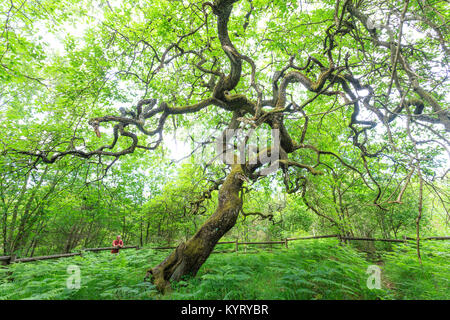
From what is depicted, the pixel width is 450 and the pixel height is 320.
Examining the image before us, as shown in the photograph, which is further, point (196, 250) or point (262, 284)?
point (196, 250)

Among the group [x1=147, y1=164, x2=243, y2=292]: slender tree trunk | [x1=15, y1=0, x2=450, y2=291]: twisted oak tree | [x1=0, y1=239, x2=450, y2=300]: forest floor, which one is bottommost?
[x1=0, y1=239, x2=450, y2=300]: forest floor

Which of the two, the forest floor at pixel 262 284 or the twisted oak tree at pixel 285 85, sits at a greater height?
the twisted oak tree at pixel 285 85

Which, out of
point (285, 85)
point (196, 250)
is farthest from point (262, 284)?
point (285, 85)

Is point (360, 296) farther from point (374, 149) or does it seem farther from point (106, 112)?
point (106, 112)

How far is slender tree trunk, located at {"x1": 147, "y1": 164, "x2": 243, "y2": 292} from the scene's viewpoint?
4078 mm

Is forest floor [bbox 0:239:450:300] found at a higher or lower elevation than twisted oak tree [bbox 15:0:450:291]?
lower

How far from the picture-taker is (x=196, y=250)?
4.23 m

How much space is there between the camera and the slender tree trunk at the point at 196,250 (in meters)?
4.08

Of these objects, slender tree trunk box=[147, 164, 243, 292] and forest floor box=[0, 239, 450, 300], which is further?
slender tree trunk box=[147, 164, 243, 292]

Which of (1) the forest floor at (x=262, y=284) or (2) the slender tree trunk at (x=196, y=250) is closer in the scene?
(1) the forest floor at (x=262, y=284)

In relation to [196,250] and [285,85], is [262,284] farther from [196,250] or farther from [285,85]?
[285,85]

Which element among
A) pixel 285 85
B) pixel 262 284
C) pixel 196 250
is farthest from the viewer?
pixel 285 85
